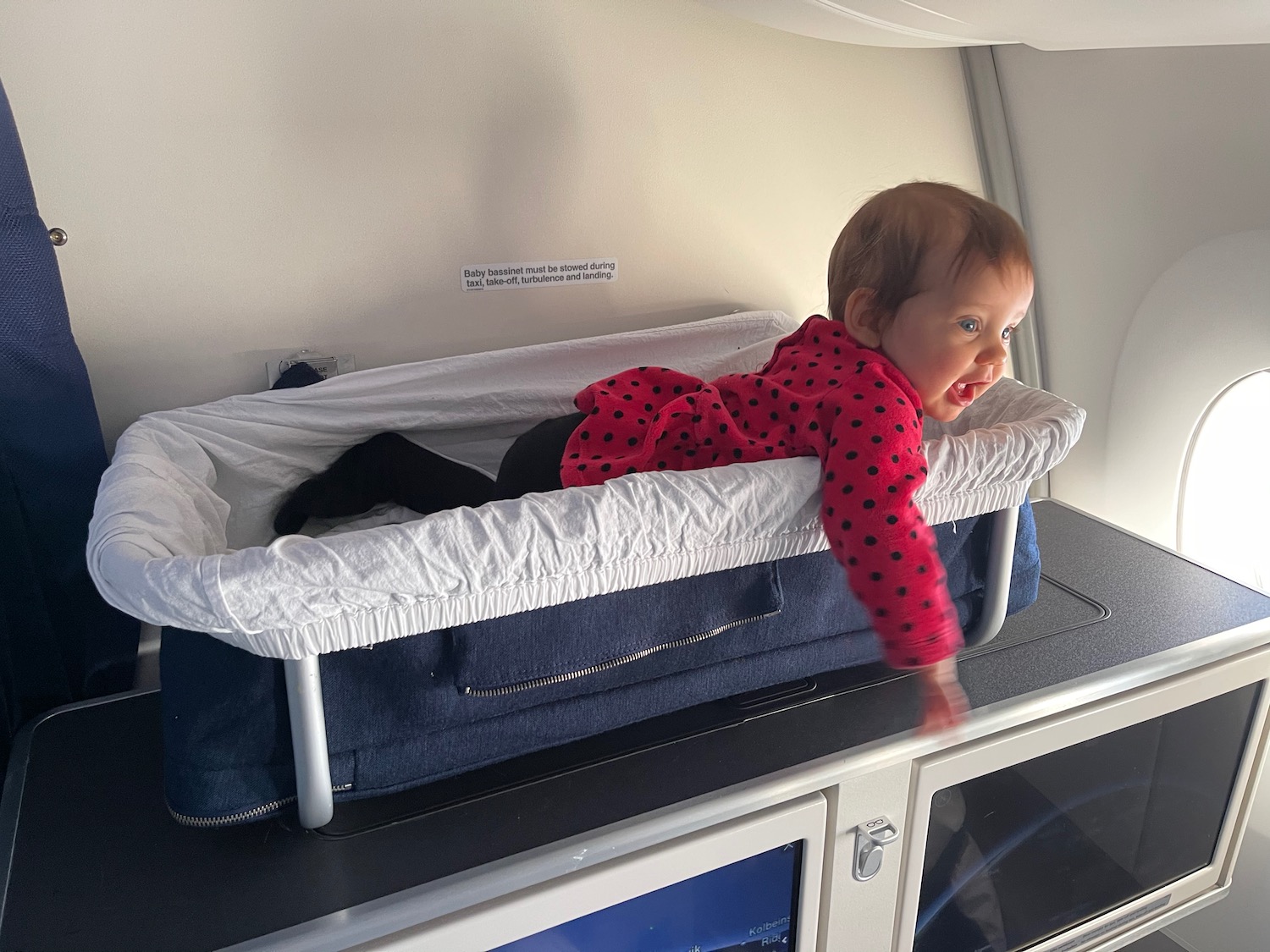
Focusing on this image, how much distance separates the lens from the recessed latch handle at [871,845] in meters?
0.81

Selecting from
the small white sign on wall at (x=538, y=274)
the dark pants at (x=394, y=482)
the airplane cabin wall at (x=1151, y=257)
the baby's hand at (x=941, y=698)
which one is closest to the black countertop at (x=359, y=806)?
the baby's hand at (x=941, y=698)

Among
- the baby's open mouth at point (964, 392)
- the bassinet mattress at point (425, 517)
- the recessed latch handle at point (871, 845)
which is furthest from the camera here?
the baby's open mouth at point (964, 392)

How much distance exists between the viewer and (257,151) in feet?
3.32

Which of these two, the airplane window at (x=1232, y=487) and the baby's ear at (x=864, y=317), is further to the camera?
the airplane window at (x=1232, y=487)

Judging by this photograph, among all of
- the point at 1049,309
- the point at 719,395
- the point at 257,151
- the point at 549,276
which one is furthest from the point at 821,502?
the point at 1049,309

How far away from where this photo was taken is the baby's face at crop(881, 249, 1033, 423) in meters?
0.87

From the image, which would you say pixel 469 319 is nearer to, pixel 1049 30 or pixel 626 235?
pixel 626 235

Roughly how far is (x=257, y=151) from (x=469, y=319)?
12.2 inches

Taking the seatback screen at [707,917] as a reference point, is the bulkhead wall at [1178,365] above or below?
above

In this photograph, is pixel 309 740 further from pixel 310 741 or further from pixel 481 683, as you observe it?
pixel 481 683

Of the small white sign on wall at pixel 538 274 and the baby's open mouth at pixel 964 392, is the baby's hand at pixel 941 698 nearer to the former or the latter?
the baby's open mouth at pixel 964 392

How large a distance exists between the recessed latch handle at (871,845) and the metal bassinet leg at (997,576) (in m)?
0.23

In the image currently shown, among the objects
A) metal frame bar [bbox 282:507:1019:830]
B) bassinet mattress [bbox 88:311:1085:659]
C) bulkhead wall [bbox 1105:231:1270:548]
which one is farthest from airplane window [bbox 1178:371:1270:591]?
metal frame bar [bbox 282:507:1019:830]

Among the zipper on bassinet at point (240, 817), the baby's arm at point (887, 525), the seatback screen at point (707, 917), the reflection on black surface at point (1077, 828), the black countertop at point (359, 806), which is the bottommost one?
the reflection on black surface at point (1077, 828)
